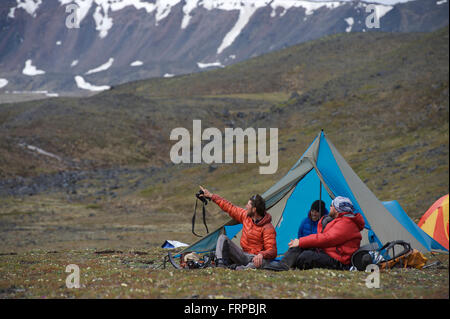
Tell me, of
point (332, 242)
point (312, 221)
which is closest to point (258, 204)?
point (332, 242)

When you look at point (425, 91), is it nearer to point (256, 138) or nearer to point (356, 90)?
point (356, 90)

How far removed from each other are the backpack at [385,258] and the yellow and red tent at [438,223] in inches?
205

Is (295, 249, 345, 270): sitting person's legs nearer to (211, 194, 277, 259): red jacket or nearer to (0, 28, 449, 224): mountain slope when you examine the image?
(211, 194, 277, 259): red jacket

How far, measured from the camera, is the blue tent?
1203cm

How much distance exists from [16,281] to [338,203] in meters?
6.54

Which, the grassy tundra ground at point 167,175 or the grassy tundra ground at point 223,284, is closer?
the grassy tundra ground at point 223,284

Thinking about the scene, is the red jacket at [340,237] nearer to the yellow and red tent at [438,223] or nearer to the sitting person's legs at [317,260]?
the sitting person's legs at [317,260]

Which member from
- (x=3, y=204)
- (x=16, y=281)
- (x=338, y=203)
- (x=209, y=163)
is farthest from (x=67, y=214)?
(x=338, y=203)

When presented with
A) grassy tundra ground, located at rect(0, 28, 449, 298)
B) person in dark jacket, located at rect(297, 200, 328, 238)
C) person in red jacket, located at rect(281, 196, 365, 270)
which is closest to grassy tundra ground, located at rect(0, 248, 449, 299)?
grassy tundra ground, located at rect(0, 28, 449, 298)

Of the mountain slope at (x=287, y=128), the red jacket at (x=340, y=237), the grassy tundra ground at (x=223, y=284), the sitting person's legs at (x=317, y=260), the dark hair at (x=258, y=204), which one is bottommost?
the grassy tundra ground at (x=223, y=284)

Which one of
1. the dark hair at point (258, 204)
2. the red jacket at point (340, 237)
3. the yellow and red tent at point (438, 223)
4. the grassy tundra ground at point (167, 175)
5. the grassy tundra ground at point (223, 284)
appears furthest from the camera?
the yellow and red tent at point (438, 223)

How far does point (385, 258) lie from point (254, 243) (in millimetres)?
3013

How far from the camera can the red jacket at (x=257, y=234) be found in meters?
10.2

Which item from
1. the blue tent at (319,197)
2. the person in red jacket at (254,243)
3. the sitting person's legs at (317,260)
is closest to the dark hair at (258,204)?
the person in red jacket at (254,243)
